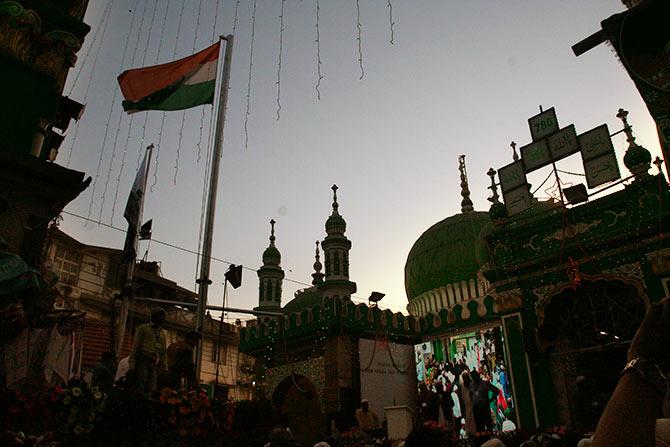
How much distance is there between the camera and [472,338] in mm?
17672

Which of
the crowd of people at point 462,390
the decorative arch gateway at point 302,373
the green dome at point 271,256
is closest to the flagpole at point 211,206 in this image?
the crowd of people at point 462,390

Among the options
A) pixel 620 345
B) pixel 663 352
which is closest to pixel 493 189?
pixel 620 345

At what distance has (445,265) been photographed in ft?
78.5

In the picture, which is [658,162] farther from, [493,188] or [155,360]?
[155,360]

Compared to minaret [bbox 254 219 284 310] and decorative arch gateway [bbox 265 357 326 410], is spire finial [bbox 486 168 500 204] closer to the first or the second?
decorative arch gateway [bbox 265 357 326 410]

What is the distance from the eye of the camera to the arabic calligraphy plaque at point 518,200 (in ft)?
47.5

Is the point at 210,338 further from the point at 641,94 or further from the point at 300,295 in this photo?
the point at 641,94

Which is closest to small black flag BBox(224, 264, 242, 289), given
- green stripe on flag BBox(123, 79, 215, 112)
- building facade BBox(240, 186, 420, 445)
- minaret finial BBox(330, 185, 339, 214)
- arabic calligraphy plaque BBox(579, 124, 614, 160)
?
green stripe on flag BBox(123, 79, 215, 112)

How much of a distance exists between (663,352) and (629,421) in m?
0.24

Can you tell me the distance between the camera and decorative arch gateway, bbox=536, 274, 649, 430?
12.3 metres

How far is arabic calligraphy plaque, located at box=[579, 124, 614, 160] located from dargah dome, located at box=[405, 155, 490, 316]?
9071 mm

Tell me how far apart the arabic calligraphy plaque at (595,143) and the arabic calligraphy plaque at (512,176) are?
1755 mm

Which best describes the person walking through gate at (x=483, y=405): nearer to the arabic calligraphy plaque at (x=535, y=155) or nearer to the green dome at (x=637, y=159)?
the arabic calligraphy plaque at (x=535, y=155)

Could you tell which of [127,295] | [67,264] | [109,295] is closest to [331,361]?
[127,295]
